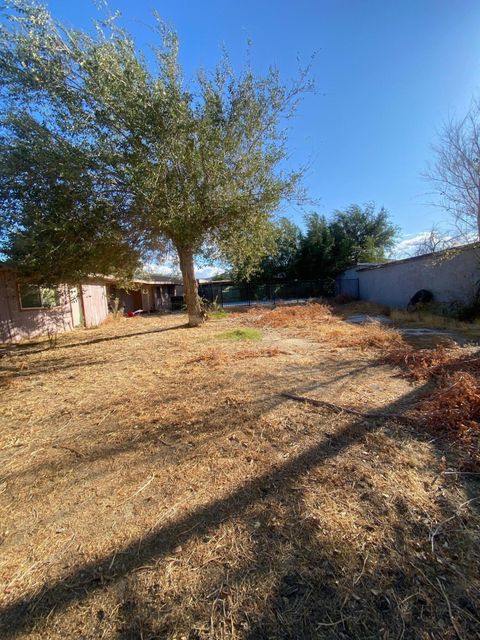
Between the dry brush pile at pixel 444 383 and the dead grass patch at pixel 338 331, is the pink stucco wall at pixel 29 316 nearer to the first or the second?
the dead grass patch at pixel 338 331

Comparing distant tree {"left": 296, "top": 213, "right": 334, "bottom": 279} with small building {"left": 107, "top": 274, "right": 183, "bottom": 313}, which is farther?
distant tree {"left": 296, "top": 213, "right": 334, "bottom": 279}

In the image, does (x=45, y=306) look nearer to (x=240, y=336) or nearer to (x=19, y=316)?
(x=19, y=316)

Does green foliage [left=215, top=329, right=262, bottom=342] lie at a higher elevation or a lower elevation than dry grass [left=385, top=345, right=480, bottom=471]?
higher

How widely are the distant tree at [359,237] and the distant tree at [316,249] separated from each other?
0.61m

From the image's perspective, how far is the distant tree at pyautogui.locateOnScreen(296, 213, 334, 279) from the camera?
23.2 meters

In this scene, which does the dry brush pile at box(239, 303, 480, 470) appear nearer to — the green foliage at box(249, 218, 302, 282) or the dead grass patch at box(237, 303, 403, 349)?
the dead grass patch at box(237, 303, 403, 349)

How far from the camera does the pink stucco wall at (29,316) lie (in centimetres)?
920

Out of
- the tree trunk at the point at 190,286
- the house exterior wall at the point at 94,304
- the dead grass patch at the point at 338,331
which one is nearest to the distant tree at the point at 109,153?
the tree trunk at the point at 190,286

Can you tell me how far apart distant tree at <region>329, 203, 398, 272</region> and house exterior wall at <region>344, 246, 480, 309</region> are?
6.26 meters

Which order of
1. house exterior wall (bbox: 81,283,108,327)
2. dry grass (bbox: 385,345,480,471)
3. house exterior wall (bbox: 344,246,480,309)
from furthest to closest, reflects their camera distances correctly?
house exterior wall (bbox: 81,283,108,327) < house exterior wall (bbox: 344,246,480,309) < dry grass (bbox: 385,345,480,471)

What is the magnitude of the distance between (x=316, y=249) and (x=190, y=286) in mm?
15914

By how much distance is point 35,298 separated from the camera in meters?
10.3

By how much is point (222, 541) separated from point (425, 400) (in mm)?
2574

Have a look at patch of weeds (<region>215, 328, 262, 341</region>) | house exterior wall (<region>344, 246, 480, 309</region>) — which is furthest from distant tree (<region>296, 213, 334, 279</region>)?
patch of weeds (<region>215, 328, 262, 341</region>)
